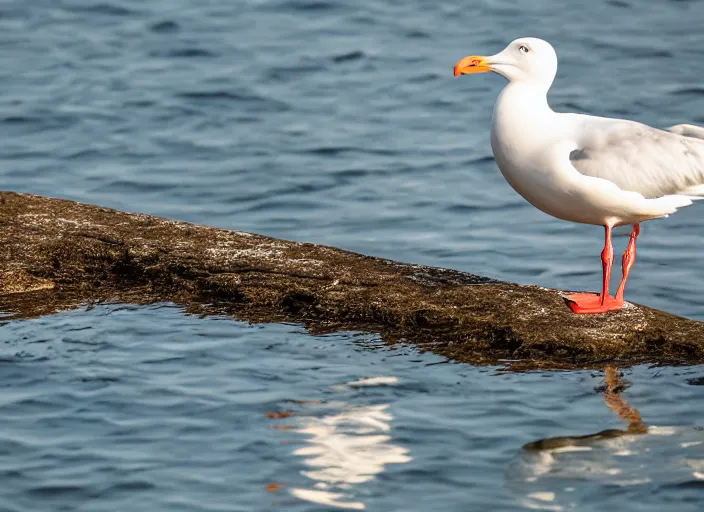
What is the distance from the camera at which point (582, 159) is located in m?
7.88

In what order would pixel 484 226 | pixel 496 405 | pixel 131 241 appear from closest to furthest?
1. pixel 496 405
2. pixel 131 241
3. pixel 484 226

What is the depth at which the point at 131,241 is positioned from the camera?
865 cm

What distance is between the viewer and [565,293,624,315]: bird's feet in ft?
25.7

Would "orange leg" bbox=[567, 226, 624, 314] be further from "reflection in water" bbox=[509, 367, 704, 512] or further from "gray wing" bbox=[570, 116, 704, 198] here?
"reflection in water" bbox=[509, 367, 704, 512]

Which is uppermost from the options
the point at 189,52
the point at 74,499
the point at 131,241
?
the point at 189,52

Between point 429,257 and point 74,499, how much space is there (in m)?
6.37

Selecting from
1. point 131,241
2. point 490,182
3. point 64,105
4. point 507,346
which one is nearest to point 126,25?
point 64,105

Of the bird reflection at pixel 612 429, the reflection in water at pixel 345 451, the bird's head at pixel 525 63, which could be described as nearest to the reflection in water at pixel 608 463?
the bird reflection at pixel 612 429

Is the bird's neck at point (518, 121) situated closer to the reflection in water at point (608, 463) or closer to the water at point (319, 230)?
the water at point (319, 230)

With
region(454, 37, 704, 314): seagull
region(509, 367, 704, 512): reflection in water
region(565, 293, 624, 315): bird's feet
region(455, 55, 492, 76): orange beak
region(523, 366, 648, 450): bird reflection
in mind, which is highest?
region(455, 55, 492, 76): orange beak

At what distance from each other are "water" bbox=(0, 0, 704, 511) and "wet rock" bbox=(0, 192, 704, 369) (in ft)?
0.74

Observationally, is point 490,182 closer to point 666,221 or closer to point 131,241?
point 666,221

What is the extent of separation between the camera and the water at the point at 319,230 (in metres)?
6.30

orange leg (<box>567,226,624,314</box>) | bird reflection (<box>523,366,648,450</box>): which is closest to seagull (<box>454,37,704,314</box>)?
orange leg (<box>567,226,624,314</box>)
